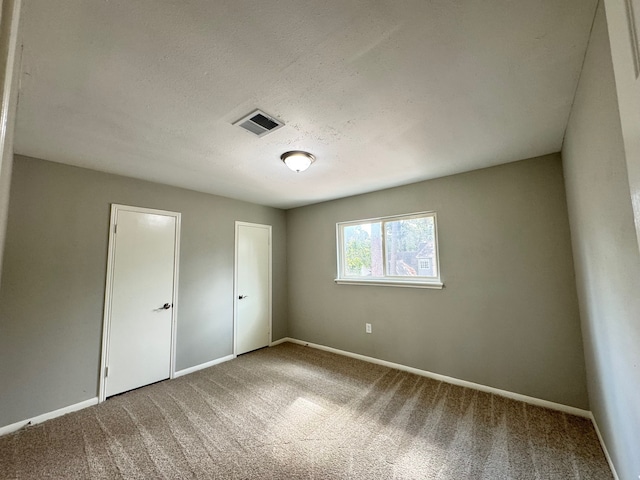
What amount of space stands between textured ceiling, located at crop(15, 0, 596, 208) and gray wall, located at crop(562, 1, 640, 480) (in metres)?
0.23

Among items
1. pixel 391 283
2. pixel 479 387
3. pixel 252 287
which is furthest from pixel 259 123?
pixel 479 387

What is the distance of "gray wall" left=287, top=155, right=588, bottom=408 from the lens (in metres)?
2.44

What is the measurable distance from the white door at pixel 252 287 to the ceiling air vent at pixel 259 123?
7.64 feet

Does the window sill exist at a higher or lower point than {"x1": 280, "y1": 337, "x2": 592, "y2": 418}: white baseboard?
higher

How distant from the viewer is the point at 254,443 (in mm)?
2045

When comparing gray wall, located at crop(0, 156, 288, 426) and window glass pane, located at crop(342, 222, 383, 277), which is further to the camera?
window glass pane, located at crop(342, 222, 383, 277)

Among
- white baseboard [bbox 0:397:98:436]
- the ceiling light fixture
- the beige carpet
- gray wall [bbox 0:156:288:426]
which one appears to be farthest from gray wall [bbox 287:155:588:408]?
white baseboard [bbox 0:397:98:436]

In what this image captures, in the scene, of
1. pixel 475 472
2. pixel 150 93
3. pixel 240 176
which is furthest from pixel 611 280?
pixel 240 176

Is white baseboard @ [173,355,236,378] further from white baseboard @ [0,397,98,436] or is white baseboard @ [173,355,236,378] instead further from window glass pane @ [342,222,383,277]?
window glass pane @ [342,222,383,277]

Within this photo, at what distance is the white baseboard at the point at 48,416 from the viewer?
2.22 meters

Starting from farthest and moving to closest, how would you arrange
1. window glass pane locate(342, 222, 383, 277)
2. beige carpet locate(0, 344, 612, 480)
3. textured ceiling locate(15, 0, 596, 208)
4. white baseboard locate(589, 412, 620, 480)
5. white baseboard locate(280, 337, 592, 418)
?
window glass pane locate(342, 222, 383, 277) → white baseboard locate(280, 337, 592, 418) → beige carpet locate(0, 344, 612, 480) → white baseboard locate(589, 412, 620, 480) → textured ceiling locate(15, 0, 596, 208)

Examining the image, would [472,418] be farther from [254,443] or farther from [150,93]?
[150,93]

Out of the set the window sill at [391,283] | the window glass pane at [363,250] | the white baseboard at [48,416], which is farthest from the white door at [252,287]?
the white baseboard at [48,416]

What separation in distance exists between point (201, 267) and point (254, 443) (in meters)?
2.29
